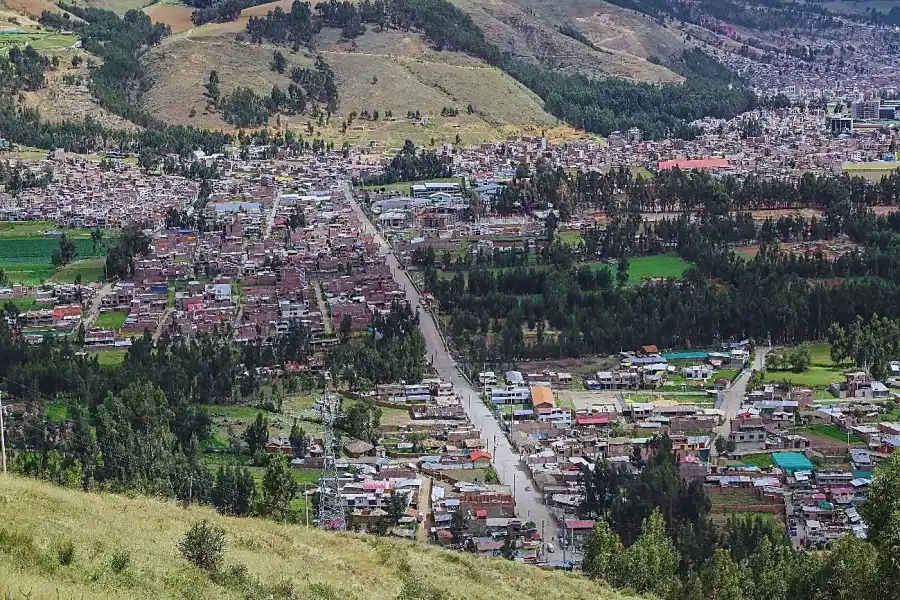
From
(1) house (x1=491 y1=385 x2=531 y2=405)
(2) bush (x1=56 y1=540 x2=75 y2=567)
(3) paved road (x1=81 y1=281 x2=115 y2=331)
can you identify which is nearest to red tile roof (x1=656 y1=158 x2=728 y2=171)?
(3) paved road (x1=81 y1=281 x2=115 y2=331)

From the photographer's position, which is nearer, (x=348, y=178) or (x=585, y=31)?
(x=348, y=178)

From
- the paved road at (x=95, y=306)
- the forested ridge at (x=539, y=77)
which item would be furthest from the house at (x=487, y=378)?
the forested ridge at (x=539, y=77)

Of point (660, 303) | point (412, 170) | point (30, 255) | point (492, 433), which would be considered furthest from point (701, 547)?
point (412, 170)

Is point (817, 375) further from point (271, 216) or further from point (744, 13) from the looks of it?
point (744, 13)

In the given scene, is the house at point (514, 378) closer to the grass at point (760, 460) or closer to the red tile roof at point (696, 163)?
the grass at point (760, 460)

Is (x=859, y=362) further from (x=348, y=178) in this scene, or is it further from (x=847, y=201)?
(x=348, y=178)

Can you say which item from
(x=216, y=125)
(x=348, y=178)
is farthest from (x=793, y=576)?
(x=216, y=125)

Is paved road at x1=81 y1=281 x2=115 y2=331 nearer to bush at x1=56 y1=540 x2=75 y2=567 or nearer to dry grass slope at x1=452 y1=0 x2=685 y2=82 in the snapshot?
bush at x1=56 y1=540 x2=75 y2=567
